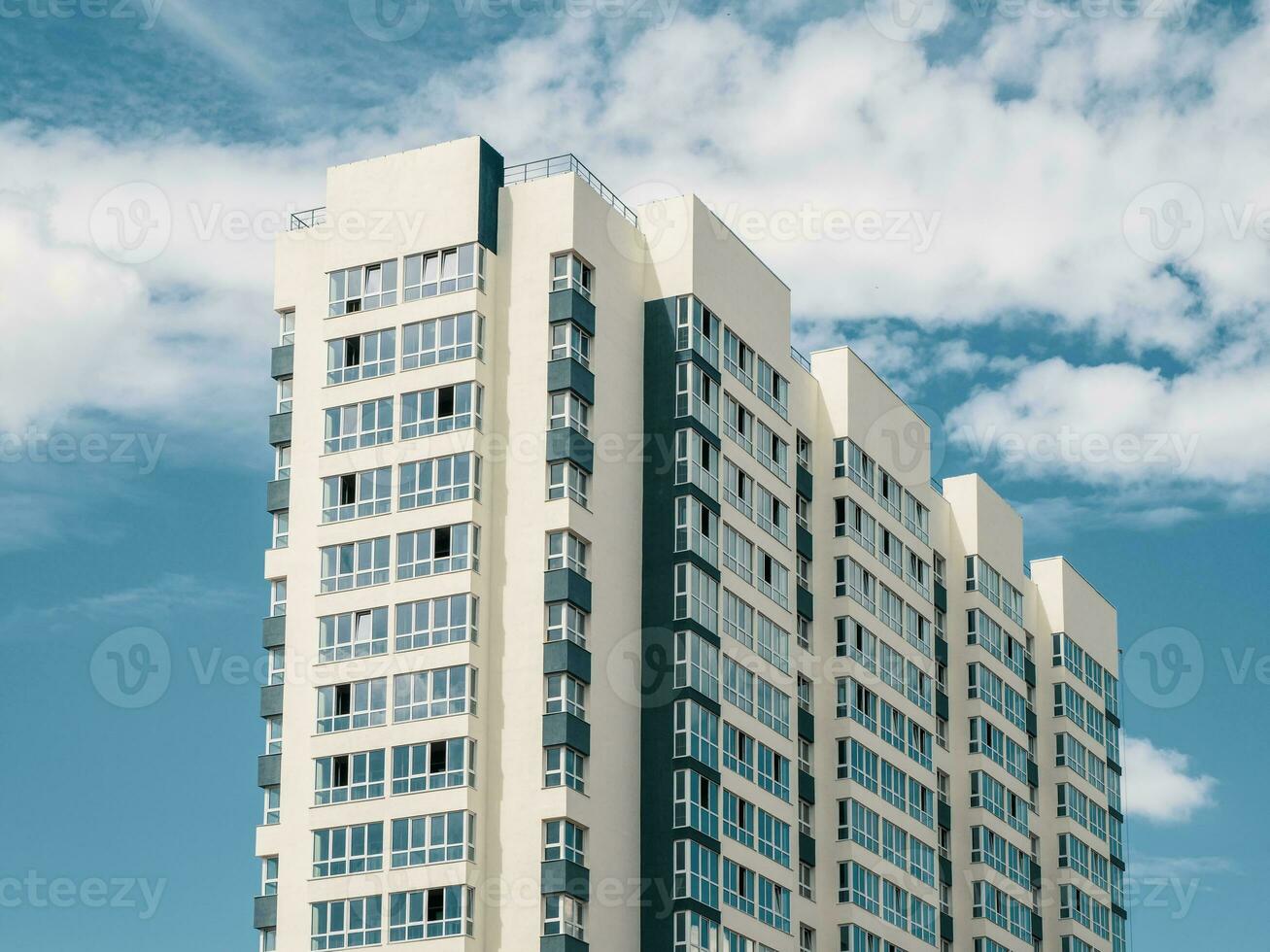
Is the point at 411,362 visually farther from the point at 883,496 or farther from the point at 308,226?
the point at 883,496

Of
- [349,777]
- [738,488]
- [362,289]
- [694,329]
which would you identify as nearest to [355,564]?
[349,777]

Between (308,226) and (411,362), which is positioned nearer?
(411,362)

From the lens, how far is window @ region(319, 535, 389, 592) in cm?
8938

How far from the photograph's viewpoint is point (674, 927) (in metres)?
86.8

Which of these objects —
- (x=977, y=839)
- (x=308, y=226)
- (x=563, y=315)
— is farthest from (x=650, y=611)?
(x=977, y=839)

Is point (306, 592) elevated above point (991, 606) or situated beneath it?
situated beneath

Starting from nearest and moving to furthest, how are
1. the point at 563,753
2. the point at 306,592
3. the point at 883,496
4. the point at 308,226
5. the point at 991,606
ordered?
the point at 563,753 → the point at 306,592 → the point at 308,226 → the point at 883,496 → the point at 991,606

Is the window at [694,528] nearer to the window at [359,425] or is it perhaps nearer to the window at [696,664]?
the window at [696,664]

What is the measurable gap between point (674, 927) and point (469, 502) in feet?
60.4

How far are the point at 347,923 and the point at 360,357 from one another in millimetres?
23218

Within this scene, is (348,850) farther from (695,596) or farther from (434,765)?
(695,596)

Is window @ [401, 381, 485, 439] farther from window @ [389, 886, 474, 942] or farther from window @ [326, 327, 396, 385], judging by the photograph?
window @ [389, 886, 474, 942]

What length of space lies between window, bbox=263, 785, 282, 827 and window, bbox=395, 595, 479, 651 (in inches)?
305

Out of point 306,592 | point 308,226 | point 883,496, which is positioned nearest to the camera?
point 306,592
